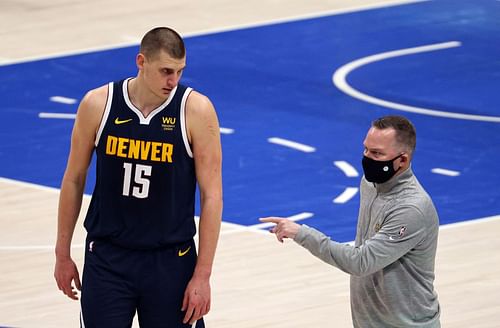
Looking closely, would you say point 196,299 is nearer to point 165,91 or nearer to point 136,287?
point 136,287

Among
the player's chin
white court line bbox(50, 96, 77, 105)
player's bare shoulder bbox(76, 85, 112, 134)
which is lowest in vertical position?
white court line bbox(50, 96, 77, 105)

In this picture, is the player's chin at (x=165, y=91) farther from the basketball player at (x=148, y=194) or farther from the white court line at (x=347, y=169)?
the white court line at (x=347, y=169)

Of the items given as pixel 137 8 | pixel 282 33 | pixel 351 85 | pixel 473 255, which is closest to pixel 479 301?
pixel 473 255

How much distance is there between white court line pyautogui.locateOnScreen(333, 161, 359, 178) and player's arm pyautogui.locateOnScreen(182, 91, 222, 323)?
655cm

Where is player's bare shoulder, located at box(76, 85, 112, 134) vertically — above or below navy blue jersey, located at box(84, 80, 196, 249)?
above

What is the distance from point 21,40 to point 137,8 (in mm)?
2196

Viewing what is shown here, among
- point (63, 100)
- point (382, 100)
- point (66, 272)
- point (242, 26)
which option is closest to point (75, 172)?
point (66, 272)

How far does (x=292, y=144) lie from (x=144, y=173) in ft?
24.8

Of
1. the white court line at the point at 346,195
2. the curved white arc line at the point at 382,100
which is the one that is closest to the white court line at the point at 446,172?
the white court line at the point at 346,195

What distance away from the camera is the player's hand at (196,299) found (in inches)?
285

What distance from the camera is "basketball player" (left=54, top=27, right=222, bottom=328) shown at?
23.6 feet

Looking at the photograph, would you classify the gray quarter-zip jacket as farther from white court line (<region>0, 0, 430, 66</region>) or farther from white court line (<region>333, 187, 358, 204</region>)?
white court line (<region>0, 0, 430, 66</region>)

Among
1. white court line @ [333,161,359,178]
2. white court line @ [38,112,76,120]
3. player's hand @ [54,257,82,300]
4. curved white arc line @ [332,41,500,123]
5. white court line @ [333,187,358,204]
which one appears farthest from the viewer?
curved white arc line @ [332,41,500,123]

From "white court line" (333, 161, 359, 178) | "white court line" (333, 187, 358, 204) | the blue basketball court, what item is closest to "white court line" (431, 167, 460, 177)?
the blue basketball court
